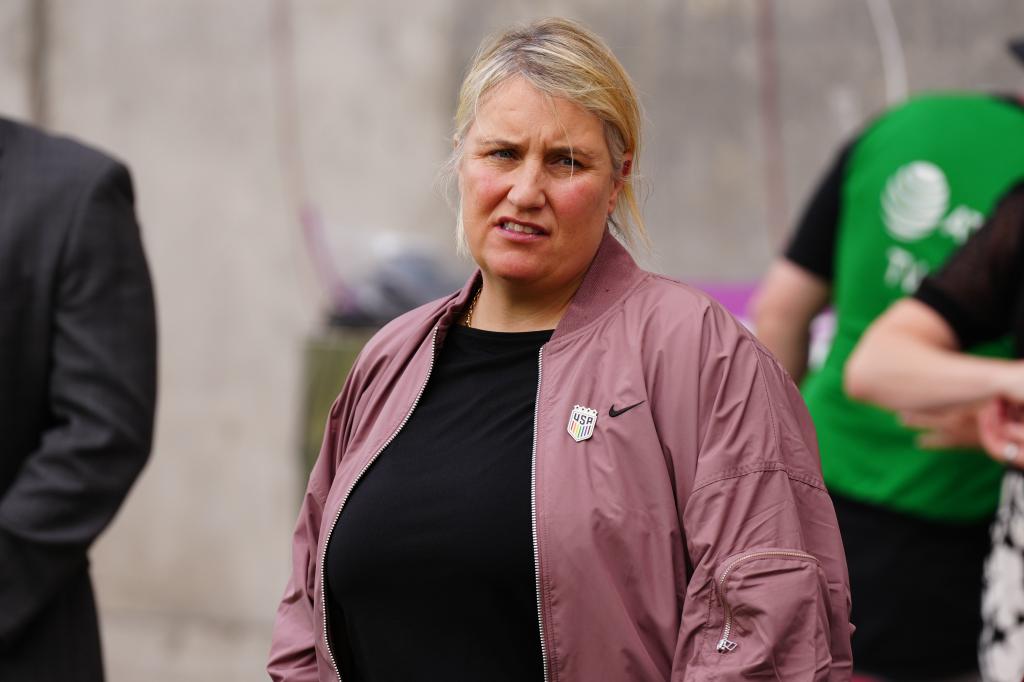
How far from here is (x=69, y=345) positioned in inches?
113

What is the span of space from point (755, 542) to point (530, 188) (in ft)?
1.94

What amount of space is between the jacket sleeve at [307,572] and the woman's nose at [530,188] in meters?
0.45

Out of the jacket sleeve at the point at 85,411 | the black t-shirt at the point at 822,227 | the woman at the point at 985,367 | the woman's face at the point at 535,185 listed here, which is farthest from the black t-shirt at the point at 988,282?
the jacket sleeve at the point at 85,411

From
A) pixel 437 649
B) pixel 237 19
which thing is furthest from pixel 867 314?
pixel 237 19

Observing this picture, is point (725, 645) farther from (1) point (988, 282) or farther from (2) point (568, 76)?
(1) point (988, 282)

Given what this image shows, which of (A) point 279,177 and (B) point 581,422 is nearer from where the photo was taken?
(B) point 581,422

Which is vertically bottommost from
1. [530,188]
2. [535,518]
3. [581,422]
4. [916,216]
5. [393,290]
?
[393,290]

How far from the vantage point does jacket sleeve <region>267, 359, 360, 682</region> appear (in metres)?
2.38

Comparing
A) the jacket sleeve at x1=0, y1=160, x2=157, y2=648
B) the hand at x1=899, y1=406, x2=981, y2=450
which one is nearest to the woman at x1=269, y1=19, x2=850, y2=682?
the jacket sleeve at x1=0, y1=160, x2=157, y2=648

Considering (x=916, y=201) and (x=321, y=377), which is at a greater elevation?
(x=916, y=201)

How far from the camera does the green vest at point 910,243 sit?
3338 millimetres

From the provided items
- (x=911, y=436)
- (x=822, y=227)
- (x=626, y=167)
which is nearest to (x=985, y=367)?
(x=911, y=436)

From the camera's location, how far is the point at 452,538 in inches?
84.1

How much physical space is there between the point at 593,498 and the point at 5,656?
1345mm
